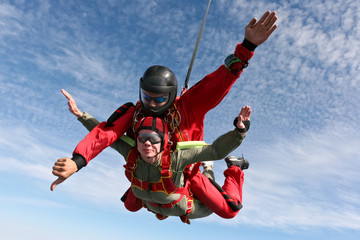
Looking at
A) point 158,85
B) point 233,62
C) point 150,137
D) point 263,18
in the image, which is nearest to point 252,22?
point 263,18

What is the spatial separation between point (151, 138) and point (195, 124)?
83cm

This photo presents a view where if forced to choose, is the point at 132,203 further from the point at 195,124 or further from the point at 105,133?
the point at 195,124

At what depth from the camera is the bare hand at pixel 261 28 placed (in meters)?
3.98

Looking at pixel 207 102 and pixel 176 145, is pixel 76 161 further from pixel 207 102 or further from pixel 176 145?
pixel 207 102

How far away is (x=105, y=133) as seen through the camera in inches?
162

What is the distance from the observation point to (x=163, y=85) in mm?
4086

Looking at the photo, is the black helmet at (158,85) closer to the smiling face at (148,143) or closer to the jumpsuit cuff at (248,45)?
the smiling face at (148,143)

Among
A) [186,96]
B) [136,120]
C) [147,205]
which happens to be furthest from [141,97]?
[147,205]

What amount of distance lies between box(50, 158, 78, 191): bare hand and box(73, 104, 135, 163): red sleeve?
26 cm

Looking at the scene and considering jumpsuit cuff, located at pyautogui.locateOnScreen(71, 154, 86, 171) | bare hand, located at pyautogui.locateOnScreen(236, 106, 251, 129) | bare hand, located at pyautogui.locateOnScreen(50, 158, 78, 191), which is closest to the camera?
bare hand, located at pyautogui.locateOnScreen(50, 158, 78, 191)

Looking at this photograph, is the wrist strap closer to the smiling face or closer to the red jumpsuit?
the red jumpsuit

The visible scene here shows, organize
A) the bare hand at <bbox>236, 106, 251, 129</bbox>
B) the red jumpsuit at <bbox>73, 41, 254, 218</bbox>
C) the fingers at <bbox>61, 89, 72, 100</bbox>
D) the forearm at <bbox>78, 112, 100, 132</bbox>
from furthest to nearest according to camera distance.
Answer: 1. the fingers at <bbox>61, 89, 72, 100</bbox>
2. the forearm at <bbox>78, 112, 100, 132</bbox>
3. the red jumpsuit at <bbox>73, 41, 254, 218</bbox>
4. the bare hand at <bbox>236, 106, 251, 129</bbox>

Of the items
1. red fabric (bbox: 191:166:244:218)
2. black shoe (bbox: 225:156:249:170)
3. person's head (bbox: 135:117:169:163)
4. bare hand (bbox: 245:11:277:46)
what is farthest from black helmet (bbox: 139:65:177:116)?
black shoe (bbox: 225:156:249:170)

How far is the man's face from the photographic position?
410cm
